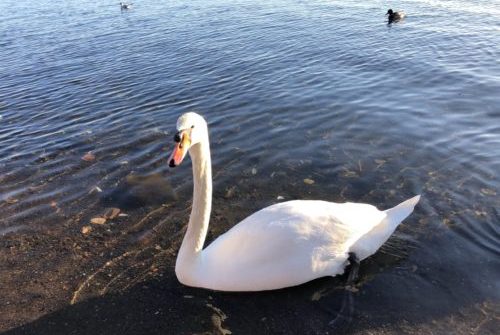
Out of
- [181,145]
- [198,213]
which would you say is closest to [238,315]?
[198,213]

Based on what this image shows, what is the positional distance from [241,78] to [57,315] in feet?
32.6

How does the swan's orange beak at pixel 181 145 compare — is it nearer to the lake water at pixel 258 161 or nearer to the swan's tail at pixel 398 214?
the lake water at pixel 258 161

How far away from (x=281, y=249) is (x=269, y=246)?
5.5 inches

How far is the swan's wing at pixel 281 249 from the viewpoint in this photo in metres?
5.55

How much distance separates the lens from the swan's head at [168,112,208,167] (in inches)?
189

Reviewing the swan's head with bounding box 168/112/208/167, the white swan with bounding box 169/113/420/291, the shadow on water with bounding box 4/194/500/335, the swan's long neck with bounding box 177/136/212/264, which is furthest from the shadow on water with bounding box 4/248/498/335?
the swan's head with bounding box 168/112/208/167

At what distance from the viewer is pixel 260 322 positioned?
541cm

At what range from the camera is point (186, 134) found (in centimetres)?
491

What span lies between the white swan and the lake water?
0.28 metres

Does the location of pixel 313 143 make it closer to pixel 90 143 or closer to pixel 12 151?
pixel 90 143

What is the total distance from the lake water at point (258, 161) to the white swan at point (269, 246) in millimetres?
281

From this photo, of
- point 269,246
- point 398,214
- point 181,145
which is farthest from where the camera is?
point 398,214

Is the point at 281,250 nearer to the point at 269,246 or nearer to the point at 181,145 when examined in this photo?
the point at 269,246

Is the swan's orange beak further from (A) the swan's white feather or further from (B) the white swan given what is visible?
(A) the swan's white feather
